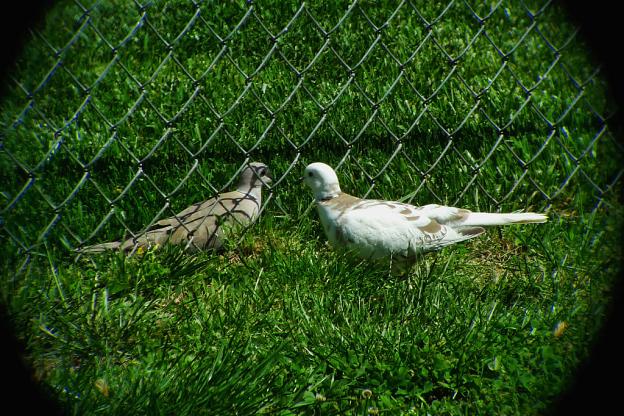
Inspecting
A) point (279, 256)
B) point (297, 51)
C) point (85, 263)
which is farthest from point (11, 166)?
point (297, 51)

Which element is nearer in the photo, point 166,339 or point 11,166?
point 166,339

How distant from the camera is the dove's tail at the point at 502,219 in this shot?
3018mm

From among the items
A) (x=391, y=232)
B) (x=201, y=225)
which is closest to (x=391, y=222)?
(x=391, y=232)

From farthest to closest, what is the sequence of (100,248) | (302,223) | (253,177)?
(253,177) → (302,223) → (100,248)

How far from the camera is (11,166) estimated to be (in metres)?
3.18

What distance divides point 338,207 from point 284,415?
1.21 m

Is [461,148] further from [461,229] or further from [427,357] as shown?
[427,357]

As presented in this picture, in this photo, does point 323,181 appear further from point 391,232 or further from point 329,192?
point 391,232

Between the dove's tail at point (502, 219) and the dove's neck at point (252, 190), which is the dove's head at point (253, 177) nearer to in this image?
the dove's neck at point (252, 190)

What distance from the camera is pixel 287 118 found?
363 cm

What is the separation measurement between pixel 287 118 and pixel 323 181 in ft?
2.19

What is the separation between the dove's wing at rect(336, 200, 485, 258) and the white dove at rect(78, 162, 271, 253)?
539mm

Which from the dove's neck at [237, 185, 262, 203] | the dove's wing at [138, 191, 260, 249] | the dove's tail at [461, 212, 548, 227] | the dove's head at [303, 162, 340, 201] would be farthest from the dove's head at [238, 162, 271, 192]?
the dove's tail at [461, 212, 548, 227]

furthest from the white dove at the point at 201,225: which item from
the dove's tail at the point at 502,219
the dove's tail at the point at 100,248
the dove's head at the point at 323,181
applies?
the dove's tail at the point at 502,219
